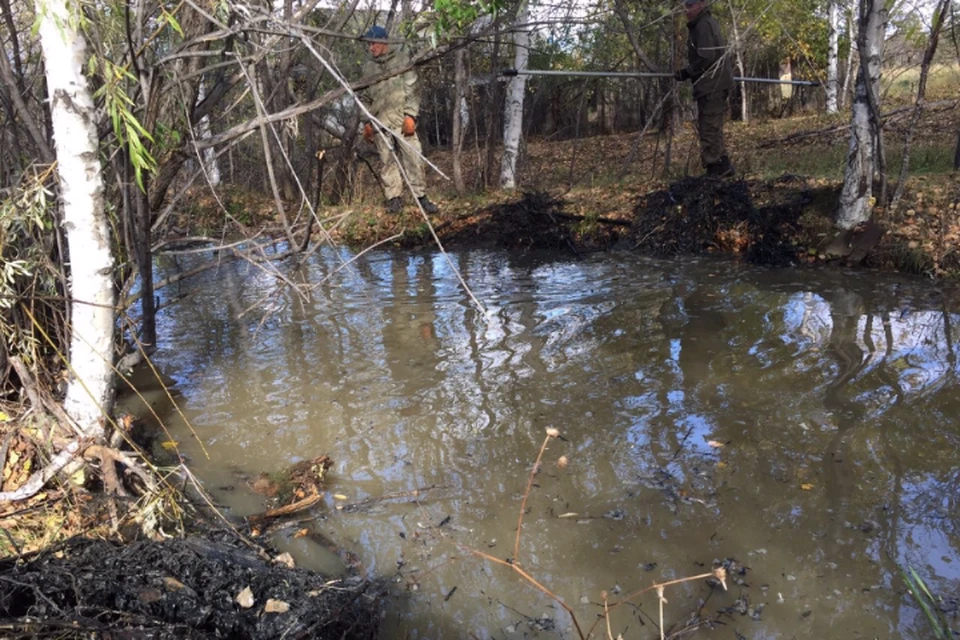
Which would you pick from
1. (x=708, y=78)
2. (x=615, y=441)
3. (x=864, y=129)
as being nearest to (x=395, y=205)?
(x=708, y=78)

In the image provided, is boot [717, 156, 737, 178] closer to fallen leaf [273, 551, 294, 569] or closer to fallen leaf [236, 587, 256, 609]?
fallen leaf [273, 551, 294, 569]

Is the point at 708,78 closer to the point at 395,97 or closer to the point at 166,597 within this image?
the point at 395,97

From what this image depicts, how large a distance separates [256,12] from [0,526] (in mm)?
2522

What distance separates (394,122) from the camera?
404 inches

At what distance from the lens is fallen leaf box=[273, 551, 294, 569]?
3.26 metres

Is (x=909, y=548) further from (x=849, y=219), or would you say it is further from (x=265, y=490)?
(x=849, y=219)

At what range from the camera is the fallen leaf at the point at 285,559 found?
326 cm

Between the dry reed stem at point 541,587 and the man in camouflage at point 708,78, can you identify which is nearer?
the dry reed stem at point 541,587

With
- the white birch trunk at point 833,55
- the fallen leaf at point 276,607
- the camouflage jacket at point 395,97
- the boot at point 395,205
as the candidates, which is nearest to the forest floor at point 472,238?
the fallen leaf at point 276,607

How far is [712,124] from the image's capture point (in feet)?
30.4

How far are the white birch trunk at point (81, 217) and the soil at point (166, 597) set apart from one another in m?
0.84

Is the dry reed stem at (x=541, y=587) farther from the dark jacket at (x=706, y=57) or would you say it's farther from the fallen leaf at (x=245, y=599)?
the dark jacket at (x=706, y=57)

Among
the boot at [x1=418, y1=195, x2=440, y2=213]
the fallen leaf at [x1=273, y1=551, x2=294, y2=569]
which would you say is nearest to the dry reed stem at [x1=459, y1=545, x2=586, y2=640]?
the fallen leaf at [x1=273, y1=551, x2=294, y2=569]

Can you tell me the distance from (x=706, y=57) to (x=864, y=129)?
2.25 metres
